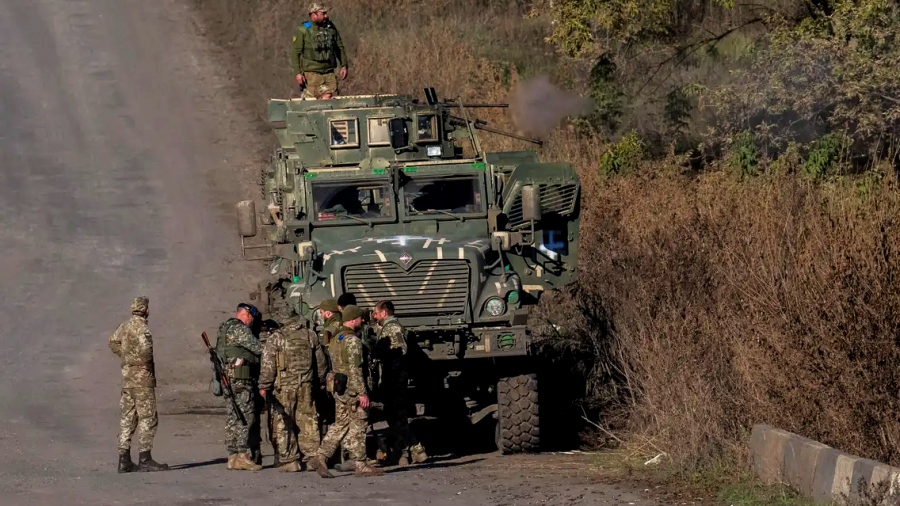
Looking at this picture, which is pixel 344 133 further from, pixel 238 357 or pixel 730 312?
pixel 730 312

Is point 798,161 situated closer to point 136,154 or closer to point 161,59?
point 136,154

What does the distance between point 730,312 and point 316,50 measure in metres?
7.74

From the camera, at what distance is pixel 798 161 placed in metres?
22.7

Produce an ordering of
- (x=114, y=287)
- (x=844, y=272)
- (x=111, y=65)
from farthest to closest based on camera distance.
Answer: (x=111, y=65) < (x=114, y=287) < (x=844, y=272)

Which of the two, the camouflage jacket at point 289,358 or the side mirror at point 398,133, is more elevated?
the side mirror at point 398,133

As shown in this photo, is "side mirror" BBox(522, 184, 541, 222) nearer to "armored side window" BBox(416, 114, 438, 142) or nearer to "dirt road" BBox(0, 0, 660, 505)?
"armored side window" BBox(416, 114, 438, 142)

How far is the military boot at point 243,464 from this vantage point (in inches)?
551

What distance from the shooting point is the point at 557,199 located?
53.5ft

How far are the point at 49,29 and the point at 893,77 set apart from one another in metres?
21.7

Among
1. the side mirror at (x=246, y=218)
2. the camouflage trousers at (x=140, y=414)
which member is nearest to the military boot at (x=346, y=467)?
the camouflage trousers at (x=140, y=414)

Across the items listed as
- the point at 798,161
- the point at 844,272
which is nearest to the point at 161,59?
the point at 798,161

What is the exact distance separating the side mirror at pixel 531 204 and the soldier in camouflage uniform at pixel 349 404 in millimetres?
2548

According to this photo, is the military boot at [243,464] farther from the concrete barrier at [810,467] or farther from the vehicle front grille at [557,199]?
the concrete barrier at [810,467]

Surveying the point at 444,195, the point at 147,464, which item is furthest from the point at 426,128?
the point at 147,464
